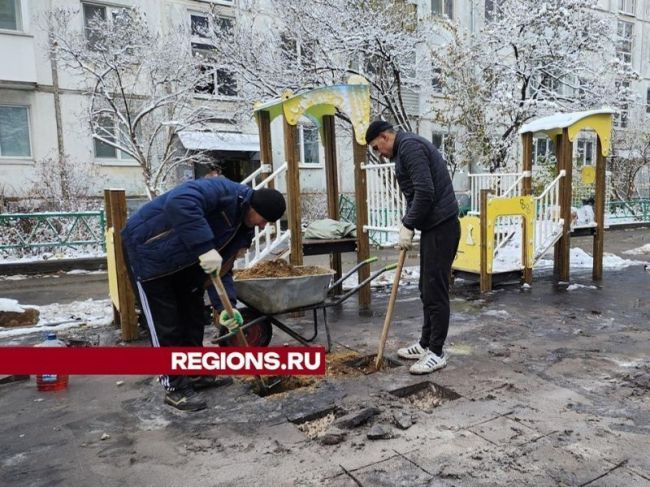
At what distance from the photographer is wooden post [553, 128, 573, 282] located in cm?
724

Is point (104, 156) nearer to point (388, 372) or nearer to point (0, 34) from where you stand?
point (0, 34)

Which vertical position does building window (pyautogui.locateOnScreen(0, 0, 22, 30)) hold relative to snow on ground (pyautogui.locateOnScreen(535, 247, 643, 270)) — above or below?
above

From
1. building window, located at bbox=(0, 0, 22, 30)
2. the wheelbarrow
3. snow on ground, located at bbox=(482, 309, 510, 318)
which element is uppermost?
building window, located at bbox=(0, 0, 22, 30)

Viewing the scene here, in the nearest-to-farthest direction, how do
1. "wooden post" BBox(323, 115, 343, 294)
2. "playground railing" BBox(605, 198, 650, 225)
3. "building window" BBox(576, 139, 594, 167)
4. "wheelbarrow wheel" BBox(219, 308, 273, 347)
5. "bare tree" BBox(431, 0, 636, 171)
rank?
"wheelbarrow wheel" BBox(219, 308, 273, 347), "wooden post" BBox(323, 115, 343, 294), "bare tree" BBox(431, 0, 636, 171), "playground railing" BBox(605, 198, 650, 225), "building window" BBox(576, 139, 594, 167)

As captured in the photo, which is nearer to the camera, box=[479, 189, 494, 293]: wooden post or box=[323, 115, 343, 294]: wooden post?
box=[323, 115, 343, 294]: wooden post

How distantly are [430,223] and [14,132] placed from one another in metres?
14.7

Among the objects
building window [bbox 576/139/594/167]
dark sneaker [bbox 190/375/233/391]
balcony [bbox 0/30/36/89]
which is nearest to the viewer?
dark sneaker [bbox 190/375/233/391]

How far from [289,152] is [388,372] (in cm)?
282

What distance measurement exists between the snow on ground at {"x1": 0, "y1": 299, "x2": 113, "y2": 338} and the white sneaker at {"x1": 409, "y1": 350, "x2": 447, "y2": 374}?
12.1 feet

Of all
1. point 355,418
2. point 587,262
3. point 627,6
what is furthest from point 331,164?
point 627,6

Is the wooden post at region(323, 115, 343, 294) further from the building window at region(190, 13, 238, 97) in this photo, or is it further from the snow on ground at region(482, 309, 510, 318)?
the building window at region(190, 13, 238, 97)

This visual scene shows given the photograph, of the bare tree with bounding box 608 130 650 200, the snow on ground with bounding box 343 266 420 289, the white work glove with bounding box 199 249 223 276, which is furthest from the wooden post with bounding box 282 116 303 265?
the bare tree with bounding box 608 130 650 200

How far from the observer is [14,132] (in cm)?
1438

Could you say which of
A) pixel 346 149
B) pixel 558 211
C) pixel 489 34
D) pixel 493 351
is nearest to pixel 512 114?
pixel 489 34
